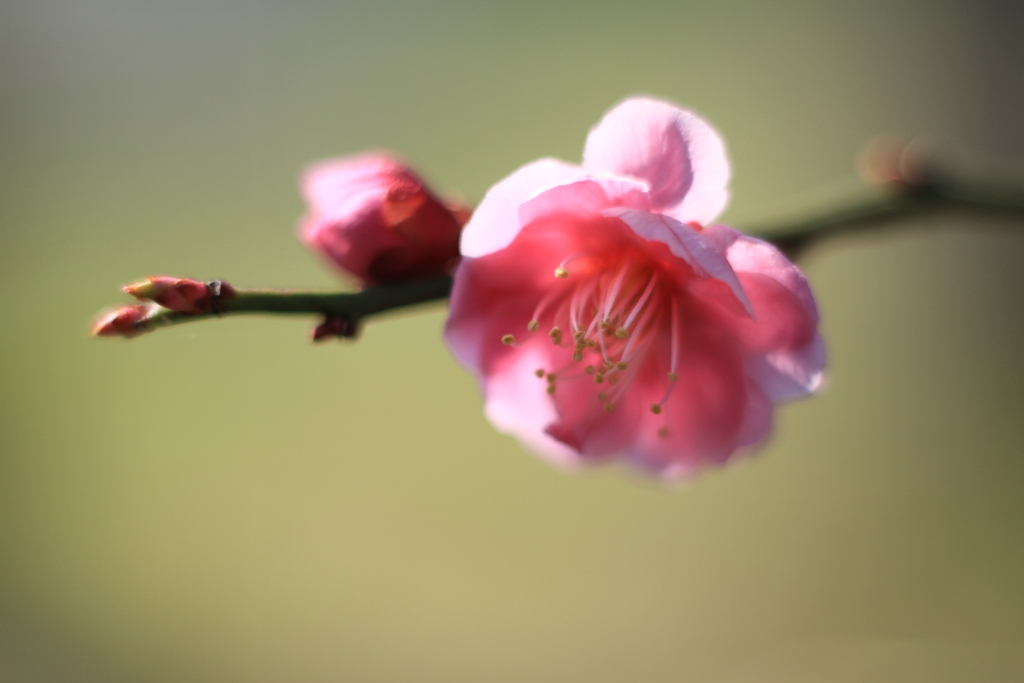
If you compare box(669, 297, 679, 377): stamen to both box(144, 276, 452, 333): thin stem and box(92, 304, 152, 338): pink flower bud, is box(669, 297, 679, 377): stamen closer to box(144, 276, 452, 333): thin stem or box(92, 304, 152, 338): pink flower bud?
box(144, 276, 452, 333): thin stem

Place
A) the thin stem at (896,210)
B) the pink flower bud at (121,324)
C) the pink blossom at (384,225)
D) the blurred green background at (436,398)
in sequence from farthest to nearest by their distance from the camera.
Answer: the blurred green background at (436,398) → the thin stem at (896,210) → the pink blossom at (384,225) → the pink flower bud at (121,324)

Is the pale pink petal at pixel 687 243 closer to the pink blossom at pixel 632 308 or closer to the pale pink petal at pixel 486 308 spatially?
the pink blossom at pixel 632 308

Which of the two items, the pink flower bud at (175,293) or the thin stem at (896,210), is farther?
the thin stem at (896,210)

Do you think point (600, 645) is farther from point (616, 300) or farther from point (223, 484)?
point (616, 300)

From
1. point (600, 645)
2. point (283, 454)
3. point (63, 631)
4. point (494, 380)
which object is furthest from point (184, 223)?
point (494, 380)

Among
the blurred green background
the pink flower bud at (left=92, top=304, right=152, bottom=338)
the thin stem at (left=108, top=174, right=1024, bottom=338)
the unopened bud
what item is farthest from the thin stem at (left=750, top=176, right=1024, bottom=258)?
the blurred green background

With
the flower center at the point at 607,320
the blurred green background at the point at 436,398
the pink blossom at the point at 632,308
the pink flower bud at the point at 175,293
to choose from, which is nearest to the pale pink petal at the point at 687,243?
the pink blossom at the point at 632,308
